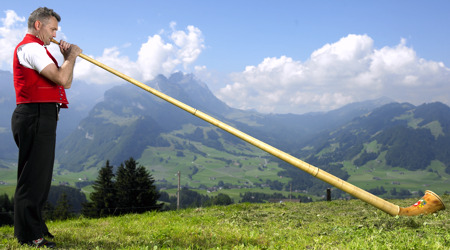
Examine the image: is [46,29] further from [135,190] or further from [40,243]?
[135,190]

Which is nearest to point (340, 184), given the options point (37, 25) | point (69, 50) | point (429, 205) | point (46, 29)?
point (429, 205)

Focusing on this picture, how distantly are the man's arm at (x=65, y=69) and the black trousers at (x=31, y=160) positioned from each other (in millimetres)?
446

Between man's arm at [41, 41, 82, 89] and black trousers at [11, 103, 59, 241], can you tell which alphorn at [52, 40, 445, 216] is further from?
black trousers at [11, 103, 59, 241]

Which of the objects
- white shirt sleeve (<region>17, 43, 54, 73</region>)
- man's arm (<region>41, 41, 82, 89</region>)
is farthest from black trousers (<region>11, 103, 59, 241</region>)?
white shirt sleeve (<region>17, 43, 54, 73</region>)

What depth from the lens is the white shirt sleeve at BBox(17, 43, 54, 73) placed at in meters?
4.51

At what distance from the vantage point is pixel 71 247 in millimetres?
4887

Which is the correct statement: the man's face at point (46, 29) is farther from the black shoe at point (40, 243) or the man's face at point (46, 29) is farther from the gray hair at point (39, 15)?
the black shoe at point (40, 243)

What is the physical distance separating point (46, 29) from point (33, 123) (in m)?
1.55

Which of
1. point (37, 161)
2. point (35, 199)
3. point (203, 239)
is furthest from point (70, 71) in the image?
point (203, 239)

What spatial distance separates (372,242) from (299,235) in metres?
1.66

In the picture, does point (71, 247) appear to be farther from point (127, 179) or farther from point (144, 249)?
point (127, 179)

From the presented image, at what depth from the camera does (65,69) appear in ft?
15.5

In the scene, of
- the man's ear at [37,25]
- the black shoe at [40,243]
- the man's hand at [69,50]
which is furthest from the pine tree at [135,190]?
the man's ear at [37,25]

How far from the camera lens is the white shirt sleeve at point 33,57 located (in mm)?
4512
